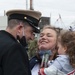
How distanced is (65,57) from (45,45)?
1.73ft

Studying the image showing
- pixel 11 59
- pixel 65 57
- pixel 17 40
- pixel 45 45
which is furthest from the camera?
pixel 45 45

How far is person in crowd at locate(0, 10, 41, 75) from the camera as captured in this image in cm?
260

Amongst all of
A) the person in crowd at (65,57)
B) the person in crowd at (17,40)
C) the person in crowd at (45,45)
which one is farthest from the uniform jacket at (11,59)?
the person in crowd at (45,45)

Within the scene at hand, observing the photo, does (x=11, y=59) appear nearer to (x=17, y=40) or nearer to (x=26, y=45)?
(x=17, y=40)

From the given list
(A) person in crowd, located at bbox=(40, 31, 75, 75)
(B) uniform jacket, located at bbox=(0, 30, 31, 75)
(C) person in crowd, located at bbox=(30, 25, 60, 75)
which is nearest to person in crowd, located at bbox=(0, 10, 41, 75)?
(B) uniform jacket, located at bbox=(0, 30, 31, 75)

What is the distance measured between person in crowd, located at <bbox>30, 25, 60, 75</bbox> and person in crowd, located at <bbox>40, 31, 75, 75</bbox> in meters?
0.42

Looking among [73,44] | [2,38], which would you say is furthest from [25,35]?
[73,44]

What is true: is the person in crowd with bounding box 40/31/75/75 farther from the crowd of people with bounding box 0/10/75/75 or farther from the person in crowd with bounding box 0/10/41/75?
the person in crowd with bounding box 0/10/41/75

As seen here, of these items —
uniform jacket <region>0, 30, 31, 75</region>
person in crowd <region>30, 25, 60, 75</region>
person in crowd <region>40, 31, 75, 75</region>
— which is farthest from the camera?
person in crowd <region>30, 25, 60, 75</region>

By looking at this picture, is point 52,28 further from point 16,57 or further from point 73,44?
point 16,57

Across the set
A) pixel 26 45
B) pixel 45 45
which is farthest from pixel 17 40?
pixel 45 45

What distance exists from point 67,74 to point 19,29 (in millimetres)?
710

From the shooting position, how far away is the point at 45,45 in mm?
3684

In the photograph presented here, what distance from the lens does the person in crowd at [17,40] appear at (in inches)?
102
